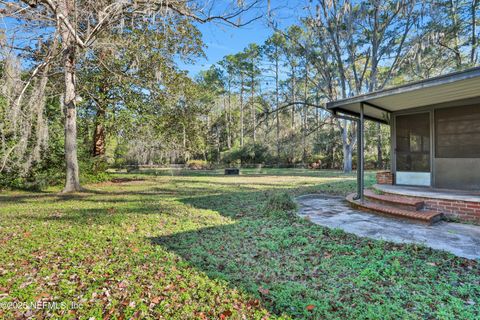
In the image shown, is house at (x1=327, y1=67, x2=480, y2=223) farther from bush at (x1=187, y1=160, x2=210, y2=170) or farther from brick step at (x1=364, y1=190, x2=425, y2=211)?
bush at (x1=187, y1=160, x2=210, y2=170)

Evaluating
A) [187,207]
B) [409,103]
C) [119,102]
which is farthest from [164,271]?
[119,102]

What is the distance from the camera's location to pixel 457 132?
510 cm

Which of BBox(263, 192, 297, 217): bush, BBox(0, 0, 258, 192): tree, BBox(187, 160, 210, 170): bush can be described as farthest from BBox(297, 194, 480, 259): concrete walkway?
BBox(187, 160, 210, 170): bush

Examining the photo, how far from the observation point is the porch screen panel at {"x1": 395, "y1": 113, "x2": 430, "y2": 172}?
5.59 m

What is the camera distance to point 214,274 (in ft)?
8.16

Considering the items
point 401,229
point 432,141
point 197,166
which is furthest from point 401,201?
point 197,166

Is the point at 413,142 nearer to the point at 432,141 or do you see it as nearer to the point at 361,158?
the point at 432,141

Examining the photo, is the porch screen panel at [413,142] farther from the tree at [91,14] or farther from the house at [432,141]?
the tree at [91,14]

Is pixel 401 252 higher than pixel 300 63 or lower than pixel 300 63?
lower

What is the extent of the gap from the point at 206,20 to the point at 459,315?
6204mm

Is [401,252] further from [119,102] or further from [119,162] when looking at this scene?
[119,162]

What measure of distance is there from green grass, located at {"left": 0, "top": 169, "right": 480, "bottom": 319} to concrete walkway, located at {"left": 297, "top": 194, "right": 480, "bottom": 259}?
11.6 inches

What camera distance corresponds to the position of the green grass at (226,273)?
194 centimetres

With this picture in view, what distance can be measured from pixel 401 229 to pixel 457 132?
291 cm
